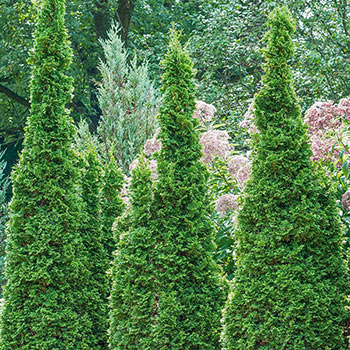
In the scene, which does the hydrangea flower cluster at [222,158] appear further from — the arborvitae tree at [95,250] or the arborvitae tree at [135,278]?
the arborvitae tree at [135,278]

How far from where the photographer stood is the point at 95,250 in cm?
432

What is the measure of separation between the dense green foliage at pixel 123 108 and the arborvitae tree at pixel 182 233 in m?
4.81

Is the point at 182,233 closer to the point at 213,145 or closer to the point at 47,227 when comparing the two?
the point at 47,227

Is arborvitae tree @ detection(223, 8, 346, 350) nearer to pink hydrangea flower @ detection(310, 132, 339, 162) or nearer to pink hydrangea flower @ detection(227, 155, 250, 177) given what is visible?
pink hydrangea flower @ detection(310, 132, 339, 162)

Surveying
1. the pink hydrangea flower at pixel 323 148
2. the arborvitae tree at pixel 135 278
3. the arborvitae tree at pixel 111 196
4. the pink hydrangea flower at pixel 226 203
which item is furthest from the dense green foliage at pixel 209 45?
the arborvitae tree at pixel 135 278

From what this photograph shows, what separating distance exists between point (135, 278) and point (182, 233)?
1.48ft

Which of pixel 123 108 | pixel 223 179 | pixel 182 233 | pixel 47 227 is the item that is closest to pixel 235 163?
pixel 223 179

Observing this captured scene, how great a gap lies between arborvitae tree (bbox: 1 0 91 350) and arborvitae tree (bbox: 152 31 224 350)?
2.66 feet

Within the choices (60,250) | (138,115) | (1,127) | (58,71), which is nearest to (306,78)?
(138,115)

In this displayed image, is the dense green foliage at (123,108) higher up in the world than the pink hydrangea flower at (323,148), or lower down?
higher up

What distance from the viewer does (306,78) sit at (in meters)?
8.80

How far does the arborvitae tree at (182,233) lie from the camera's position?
342cm

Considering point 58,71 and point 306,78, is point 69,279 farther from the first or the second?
point 306,78

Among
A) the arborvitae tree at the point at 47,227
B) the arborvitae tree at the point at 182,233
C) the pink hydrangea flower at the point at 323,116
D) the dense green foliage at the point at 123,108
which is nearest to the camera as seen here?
the arborvitae tree at the point at 182,233
